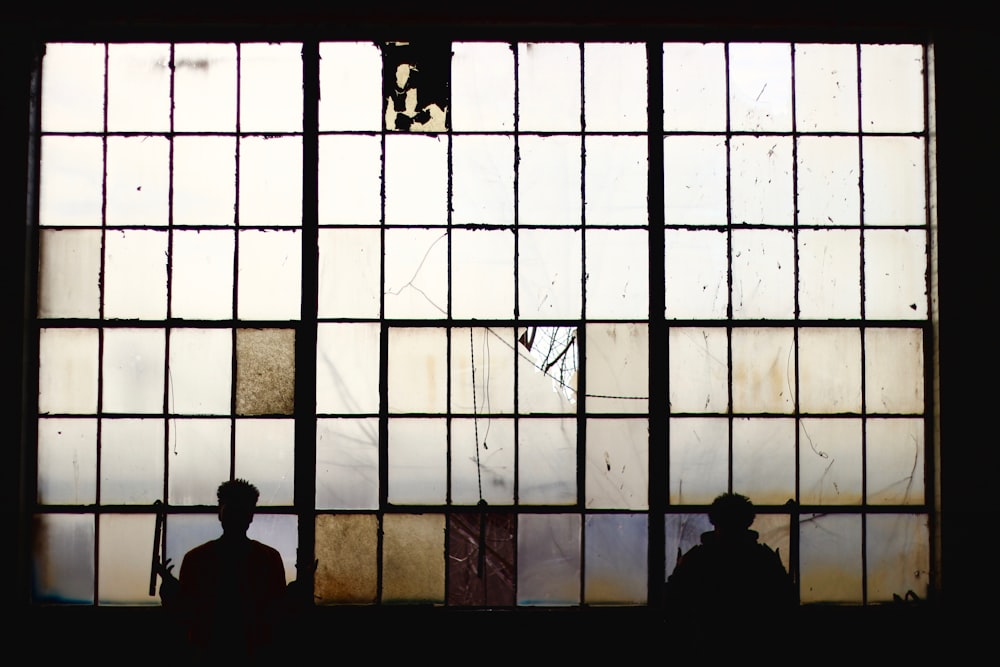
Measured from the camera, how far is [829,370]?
479cm

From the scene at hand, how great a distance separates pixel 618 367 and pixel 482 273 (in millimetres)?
979

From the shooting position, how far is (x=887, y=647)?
15.2 feet

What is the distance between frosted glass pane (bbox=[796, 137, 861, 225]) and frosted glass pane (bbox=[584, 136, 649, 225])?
0.95 m

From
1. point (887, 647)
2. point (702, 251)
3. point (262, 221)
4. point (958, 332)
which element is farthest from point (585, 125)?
point (887, 647)

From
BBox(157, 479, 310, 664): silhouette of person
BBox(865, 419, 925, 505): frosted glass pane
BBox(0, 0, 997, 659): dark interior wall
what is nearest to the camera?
BBox(157, 479, 310, 664): silhouette of person

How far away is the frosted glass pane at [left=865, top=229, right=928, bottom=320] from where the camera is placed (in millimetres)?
4824

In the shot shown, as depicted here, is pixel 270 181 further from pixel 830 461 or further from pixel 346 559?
pixel 830 461

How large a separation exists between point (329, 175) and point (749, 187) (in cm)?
253

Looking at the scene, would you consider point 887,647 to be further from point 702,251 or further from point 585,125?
point 585,125

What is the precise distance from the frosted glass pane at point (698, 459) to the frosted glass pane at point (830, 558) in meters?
0.57

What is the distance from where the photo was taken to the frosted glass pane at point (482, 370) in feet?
15.5

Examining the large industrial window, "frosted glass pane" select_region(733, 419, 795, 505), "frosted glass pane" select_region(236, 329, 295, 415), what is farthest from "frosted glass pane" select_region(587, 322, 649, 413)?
"frosted glass pane" select_region(236, 329, 295, 415)

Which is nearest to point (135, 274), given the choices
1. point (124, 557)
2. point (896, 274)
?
point (124, 557)

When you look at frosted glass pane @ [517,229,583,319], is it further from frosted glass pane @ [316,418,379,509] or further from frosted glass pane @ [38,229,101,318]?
frosted glass pane @ [38,229,101,318]
